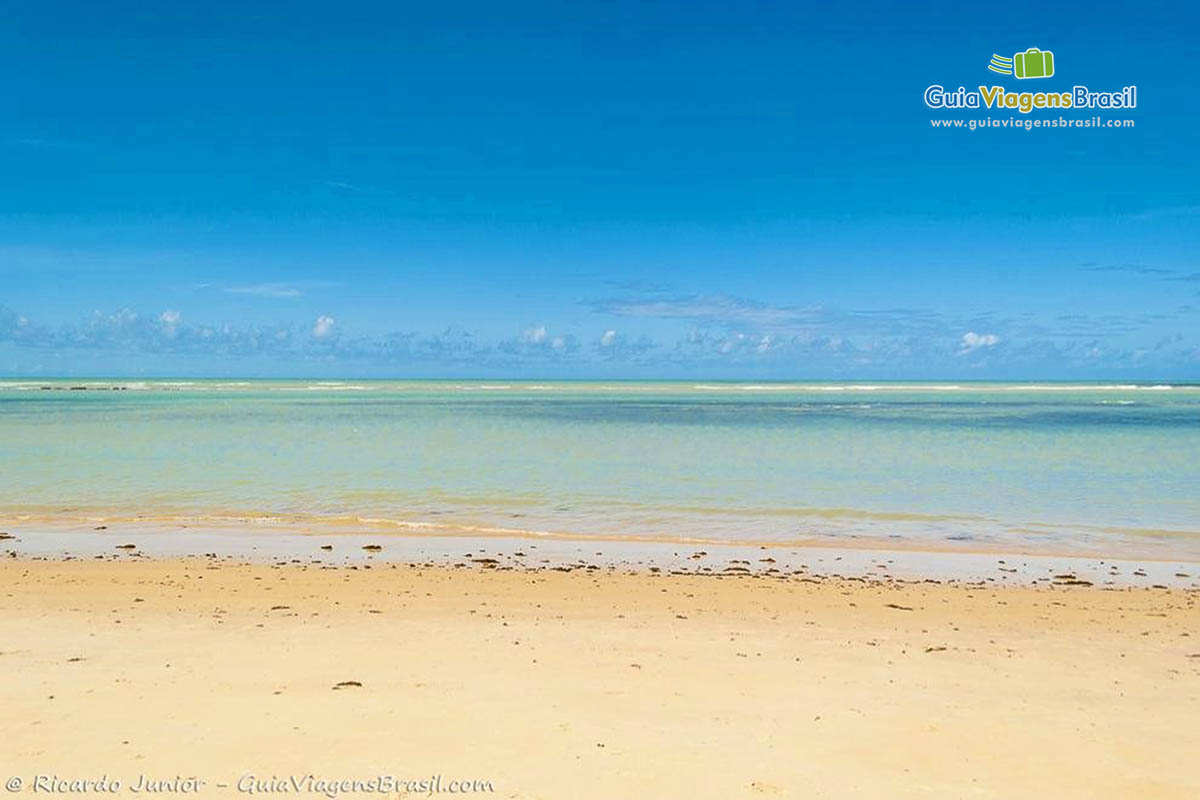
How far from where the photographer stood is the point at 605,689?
5926 millimetres

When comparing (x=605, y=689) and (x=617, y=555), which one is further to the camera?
(x=617, y=555)

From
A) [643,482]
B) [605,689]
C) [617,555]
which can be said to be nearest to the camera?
[605,689]

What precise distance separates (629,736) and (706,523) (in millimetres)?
9884

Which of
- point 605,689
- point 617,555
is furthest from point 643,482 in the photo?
point 605,689

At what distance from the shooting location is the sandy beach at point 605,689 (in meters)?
4.58

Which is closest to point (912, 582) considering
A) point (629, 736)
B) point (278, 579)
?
point (629, 736)

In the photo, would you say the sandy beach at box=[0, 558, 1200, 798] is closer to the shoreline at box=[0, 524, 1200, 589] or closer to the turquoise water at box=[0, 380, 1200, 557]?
the shoreline at box=[0, 524, 1200, 589]

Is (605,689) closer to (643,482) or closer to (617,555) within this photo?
(617,555)

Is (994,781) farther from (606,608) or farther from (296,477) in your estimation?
(296,477)

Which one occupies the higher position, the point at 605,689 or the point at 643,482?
the point at 605,689

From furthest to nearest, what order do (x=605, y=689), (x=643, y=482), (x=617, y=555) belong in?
(x=643, y=482) → (x=617, y=555) → (x=605, y=689)

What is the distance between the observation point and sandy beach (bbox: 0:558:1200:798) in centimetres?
458

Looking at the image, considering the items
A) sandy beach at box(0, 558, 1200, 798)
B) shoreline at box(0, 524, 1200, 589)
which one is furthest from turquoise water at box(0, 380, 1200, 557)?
sandy beach at box(0, 558, 1200, 798)

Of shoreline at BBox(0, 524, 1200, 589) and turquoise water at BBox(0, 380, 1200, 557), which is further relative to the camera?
turquoise water at BBox(0, 380, 1200, 557)
